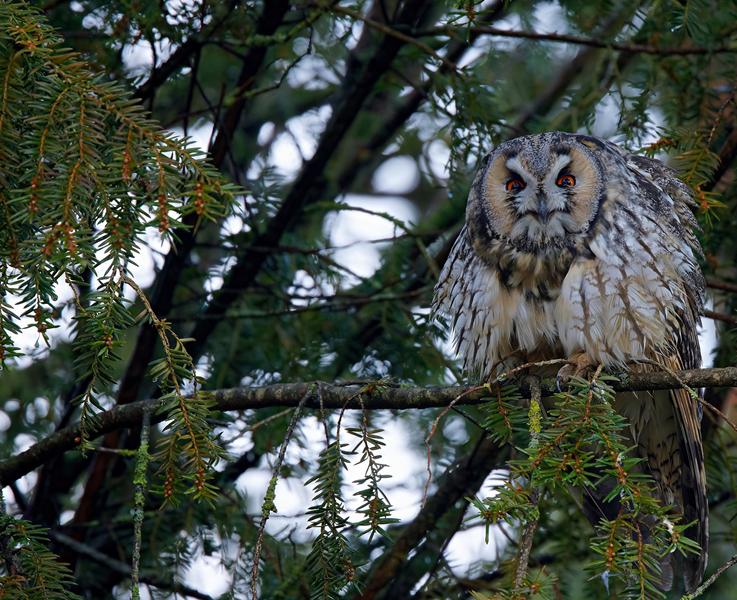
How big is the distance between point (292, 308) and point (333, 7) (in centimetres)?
113

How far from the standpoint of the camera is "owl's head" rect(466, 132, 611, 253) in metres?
2.69

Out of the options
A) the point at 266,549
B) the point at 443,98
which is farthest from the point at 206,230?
the point at 266,549

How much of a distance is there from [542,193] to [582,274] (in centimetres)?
27

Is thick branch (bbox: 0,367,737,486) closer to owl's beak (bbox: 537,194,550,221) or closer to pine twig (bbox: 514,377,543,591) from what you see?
pine twig (bbox: 514,377,543,591)

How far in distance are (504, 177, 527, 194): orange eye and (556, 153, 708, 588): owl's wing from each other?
25cm

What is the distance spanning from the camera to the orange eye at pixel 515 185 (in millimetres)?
2770

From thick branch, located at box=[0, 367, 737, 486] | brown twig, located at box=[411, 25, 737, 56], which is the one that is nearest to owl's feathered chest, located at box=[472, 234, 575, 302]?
thick branch, located at box=[0, 367, 737, 486]

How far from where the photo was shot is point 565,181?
276 cm

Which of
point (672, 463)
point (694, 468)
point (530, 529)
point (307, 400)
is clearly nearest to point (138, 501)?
point (307, 400)

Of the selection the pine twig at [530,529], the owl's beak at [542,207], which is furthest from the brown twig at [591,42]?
the pine twig at [530,529]

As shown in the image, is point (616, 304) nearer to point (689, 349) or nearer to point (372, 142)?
point (689, 349)

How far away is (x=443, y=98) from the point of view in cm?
333

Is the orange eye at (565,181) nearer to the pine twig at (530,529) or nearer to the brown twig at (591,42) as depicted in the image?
the brown twig at (591,42)

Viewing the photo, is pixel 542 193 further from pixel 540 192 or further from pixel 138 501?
pixel 138 501
